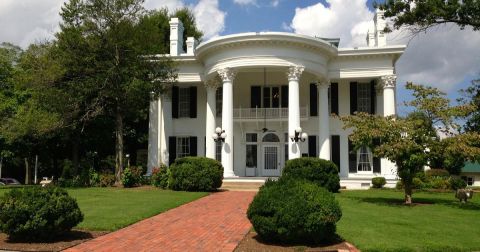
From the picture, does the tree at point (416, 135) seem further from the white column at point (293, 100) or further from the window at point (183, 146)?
the window at point (183, 146)

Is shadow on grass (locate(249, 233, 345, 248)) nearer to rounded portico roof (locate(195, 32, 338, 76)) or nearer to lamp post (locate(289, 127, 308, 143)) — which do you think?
lamp post (locate(289, 127, 308, 143))

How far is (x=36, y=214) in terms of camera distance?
914cm

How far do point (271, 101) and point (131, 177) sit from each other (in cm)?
1076

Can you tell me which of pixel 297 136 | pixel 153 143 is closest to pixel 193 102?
pixel 153 143

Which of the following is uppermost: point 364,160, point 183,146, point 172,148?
point 183,146

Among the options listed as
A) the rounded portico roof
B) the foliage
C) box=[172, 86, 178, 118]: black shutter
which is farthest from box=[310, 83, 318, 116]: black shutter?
the foliage

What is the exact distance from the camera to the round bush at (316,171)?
2047cm

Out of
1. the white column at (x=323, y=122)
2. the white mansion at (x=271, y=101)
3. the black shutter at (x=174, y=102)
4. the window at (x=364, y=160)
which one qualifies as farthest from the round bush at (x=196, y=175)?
the window at (x=364, y=160)

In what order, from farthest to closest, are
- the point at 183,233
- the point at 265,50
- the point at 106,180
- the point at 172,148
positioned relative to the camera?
the point at 172,148, the point at 265,50, the point at 106,180, the point at 183,233

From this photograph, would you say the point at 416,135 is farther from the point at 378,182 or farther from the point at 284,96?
the point at 284,96

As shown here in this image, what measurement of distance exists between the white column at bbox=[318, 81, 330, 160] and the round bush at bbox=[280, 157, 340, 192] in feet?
22.8

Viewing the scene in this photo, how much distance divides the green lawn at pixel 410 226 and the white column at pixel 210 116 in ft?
42.5

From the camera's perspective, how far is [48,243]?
930 cm

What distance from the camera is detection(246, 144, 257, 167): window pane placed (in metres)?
30.6
